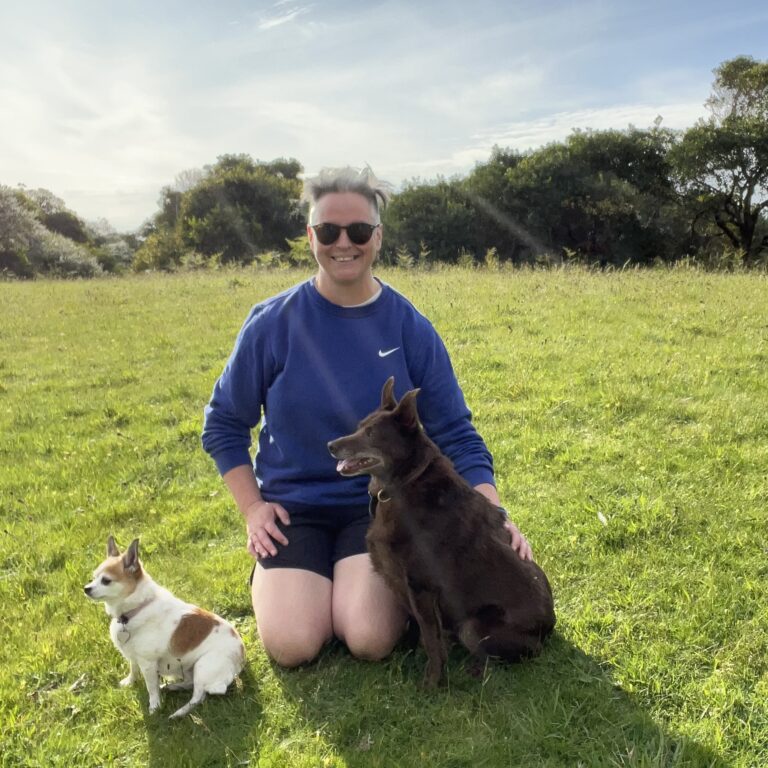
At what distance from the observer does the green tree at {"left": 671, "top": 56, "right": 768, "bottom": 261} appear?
18.5 meters

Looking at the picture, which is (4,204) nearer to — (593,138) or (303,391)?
(593,138)

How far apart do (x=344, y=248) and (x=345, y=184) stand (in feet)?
1.01

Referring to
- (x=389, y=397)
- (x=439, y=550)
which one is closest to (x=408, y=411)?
(x=389, y=397)

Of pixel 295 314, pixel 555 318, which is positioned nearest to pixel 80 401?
pixel 295 314

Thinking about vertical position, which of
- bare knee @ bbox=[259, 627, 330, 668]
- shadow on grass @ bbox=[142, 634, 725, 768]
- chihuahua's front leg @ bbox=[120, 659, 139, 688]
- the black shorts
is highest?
the black shorts

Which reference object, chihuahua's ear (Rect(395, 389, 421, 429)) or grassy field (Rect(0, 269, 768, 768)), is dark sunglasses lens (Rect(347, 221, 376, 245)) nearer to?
chihuahua's ear (Rect(395, 389, 421, 429))

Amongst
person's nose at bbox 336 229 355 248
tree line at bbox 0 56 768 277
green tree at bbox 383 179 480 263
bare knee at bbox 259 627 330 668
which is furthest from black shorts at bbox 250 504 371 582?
green tree at bbox 383 179 480 263

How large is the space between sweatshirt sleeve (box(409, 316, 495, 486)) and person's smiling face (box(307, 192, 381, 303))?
42 cm

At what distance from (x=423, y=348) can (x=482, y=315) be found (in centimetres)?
632

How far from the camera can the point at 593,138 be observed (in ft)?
74.2

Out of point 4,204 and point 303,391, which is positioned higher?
point 4,204

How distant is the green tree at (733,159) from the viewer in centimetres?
1850

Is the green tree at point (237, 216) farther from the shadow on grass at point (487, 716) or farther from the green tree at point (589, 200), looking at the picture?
the shadow on grass at point (487, 716)

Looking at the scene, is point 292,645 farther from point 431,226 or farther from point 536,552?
point 431,226
